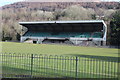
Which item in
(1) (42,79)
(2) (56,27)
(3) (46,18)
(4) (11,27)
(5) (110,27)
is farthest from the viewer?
(3) (46,18)

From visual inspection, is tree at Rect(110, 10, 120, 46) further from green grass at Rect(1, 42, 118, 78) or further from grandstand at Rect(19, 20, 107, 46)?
green grass at Rect(1, 42, 118, 78)

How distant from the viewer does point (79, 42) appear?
52.6 m

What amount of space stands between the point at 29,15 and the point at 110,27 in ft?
134

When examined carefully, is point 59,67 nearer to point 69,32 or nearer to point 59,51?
point 59,51

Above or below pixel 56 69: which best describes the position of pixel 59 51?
below

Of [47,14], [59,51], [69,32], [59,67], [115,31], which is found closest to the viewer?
[59,67]

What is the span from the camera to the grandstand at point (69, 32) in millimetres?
50906

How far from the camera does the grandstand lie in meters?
50.9

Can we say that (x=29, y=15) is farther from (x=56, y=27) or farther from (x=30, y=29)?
(x=56, y=27)

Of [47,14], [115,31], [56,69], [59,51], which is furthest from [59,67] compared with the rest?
[47,14]

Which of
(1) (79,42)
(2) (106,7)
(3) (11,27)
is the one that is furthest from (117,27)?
(3) (11,27)

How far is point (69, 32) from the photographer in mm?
57031

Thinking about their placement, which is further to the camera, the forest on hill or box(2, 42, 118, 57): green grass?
the forest on hill

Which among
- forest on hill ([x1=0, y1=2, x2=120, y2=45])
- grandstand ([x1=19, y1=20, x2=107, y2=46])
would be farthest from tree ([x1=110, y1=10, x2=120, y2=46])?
forest on hill ([x1=0, y1=2, x2=120, y2=45])
